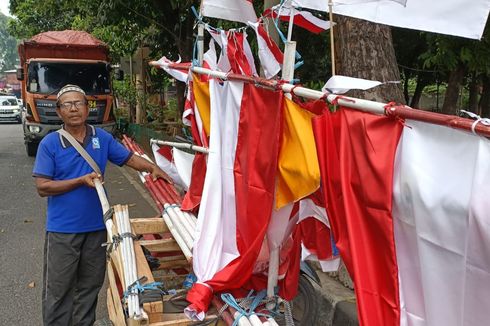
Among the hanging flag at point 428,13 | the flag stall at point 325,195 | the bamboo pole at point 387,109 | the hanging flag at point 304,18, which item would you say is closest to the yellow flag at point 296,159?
the flag stall at point 325,195

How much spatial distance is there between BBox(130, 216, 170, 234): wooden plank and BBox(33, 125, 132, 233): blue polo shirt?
0.27 metres

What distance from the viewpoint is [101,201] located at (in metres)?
3.23

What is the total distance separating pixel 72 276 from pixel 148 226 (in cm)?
62

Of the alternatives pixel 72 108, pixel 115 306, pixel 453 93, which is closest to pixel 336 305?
pixel 115 306

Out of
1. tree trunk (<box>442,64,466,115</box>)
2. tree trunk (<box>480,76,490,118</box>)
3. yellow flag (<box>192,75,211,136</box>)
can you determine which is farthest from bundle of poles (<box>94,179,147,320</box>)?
tree trunk (<box>480,76,490,118</box>)

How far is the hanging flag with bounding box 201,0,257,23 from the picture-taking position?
302 cm

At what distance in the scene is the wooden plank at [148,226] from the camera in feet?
11.2

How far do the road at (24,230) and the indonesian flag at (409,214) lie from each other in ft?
10.6

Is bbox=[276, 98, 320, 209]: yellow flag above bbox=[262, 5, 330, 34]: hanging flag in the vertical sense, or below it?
below

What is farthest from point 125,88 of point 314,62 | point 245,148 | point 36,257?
point 245,148

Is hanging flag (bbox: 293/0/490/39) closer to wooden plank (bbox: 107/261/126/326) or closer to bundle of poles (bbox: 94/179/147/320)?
bundle of poles (bbox: 94/179/147/320)

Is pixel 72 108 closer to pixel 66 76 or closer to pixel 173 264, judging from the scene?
pixel 173 264

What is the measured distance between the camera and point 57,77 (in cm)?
1292

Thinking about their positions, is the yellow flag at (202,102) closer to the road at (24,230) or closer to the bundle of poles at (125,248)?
the bundle of poles at (125,248)
